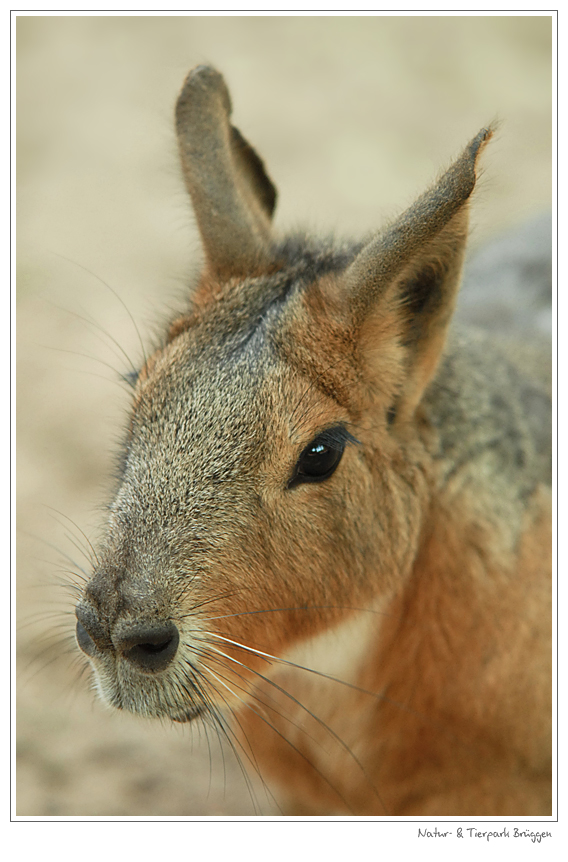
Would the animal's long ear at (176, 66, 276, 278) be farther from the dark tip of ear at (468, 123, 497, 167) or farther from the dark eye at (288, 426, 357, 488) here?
the dark tip of ear at (468, 123, 497, 167)

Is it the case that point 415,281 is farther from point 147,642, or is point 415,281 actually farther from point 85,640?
point 85,640

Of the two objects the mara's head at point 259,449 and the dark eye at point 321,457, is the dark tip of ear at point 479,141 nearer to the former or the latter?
the mara's head at point 259,449

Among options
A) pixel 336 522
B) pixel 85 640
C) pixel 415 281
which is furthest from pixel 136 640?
pixel 415 281

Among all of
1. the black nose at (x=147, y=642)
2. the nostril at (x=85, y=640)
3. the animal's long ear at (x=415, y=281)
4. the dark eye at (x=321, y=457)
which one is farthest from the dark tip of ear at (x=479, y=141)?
the nostril at (x=85, y=640)
